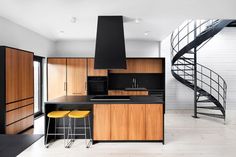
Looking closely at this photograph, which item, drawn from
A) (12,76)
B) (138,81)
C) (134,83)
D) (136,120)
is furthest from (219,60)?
(12,76)

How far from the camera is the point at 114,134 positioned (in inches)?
141

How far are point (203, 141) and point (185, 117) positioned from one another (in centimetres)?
216

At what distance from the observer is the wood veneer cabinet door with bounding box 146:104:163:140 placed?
3.54m

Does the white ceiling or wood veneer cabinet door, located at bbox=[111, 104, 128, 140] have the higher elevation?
the white ceiling

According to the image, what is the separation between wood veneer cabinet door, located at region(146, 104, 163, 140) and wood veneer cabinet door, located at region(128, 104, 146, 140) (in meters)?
0.10

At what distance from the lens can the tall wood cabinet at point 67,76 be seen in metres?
6.14

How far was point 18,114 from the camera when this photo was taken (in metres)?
4.02

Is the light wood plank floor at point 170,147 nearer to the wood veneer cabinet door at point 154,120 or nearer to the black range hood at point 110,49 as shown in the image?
the wood veneer cabinet door at point 154,120

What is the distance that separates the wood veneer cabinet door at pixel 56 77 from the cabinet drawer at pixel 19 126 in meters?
1.69

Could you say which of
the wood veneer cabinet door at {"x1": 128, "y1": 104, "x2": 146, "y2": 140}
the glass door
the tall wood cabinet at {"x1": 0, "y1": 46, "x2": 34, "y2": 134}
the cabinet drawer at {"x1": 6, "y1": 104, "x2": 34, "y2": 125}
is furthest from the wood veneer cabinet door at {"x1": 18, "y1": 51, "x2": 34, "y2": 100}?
the wood veneer cabinet door at {"x1": 128, "y1": 104, "x2": 146, "y2": 140}

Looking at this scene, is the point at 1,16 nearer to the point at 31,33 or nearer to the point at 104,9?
the point at 31,33

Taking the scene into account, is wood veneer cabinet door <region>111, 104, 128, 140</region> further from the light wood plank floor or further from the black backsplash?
the black backsplash

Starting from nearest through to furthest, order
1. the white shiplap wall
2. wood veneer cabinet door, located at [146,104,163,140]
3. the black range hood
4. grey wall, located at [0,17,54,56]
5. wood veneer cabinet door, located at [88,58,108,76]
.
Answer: wood veneer cabinet door, located at [146,104,163,140]
the black range hood
grey wall, located at [0,17,54,56]
wood veneer cabinet door, located at [88,58,108,76]
the white shiplap wall

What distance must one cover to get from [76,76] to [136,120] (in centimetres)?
333
